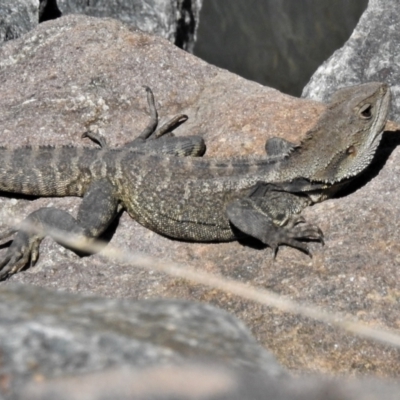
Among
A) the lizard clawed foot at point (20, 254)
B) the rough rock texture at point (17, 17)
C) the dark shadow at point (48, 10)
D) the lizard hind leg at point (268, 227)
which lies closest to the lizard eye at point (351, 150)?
the lizard hind leg at point (268, 227)

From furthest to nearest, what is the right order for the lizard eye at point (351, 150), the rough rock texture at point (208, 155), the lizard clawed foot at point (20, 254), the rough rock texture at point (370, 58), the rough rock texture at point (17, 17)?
1. the rough rock texture at point (17, 17)
2. the rough rock texture at point (370, 58)
3. the lizard clawed foot at point (20, 254)
4. the lizard eye at point (351, 150)
5. the rough rock texture at point (208, 155)

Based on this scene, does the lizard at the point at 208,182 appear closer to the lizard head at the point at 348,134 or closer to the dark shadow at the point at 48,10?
the lizard head at the point at 348,134

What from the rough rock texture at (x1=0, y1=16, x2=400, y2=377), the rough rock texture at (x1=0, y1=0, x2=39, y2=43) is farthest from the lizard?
the rough rock texture at (x1=0, y1=0, x2=39, y2=43)

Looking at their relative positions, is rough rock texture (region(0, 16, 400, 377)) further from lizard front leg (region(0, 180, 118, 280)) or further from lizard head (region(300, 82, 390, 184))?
lizard head (region(300, 82, 390, 184))

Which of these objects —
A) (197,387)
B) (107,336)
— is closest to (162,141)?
(107,336)

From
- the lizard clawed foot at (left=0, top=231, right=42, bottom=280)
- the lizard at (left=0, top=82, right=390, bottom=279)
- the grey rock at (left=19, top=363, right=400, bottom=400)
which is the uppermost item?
the grey rock at (left=19, top=363, right=400, bottom=400)

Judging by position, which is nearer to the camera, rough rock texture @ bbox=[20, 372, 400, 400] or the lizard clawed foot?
rough rock texture @ bbox=[20, 372, 400, 400]

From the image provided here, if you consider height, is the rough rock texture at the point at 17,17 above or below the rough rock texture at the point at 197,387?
below

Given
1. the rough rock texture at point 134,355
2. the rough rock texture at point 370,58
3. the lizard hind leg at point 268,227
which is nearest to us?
the rough rock texture at point 134,355
